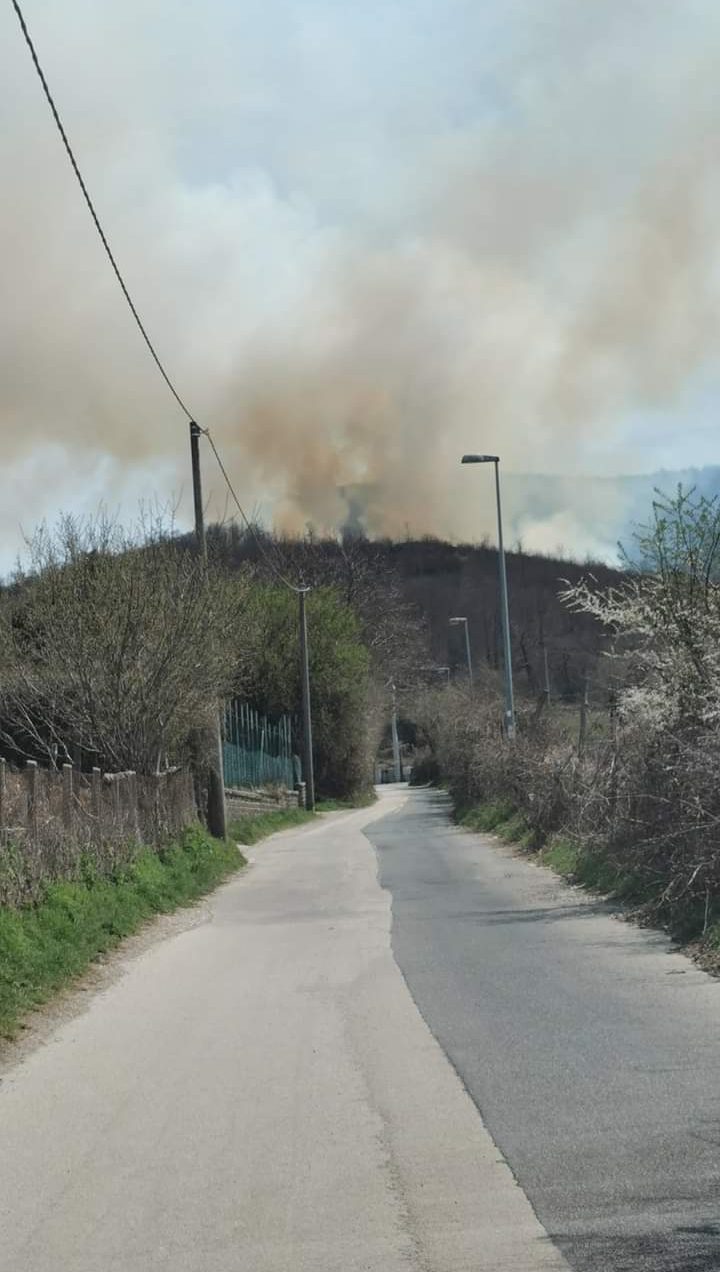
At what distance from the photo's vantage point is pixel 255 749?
44406 millimetres

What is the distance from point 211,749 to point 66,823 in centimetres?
1187

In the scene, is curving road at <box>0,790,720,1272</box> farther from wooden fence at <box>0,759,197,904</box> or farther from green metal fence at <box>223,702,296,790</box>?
green metal fence at <box>223,702,296,790</box>

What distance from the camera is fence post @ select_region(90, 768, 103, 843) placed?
615 inches

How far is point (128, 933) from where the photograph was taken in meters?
14.0

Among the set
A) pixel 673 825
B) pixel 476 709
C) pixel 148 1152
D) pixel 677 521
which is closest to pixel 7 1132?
pixel 148 1152

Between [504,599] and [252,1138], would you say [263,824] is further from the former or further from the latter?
[252,1138]

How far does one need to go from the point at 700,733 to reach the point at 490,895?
14.5 feet

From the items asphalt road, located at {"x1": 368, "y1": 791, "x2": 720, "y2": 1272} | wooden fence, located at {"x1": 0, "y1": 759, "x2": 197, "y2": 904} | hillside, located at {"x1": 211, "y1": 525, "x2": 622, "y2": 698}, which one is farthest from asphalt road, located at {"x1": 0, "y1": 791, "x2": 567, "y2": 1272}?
hillside, located at {"x1": 211, "y1": 525, "x2": 622, "y2": 698}

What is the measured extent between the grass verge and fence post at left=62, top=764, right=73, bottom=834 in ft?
2.02

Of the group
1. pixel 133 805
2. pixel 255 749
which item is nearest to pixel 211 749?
A: pixel 133 805

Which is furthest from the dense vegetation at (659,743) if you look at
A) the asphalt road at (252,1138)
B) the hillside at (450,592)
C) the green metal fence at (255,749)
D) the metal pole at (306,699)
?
the metal pole at (306,699)

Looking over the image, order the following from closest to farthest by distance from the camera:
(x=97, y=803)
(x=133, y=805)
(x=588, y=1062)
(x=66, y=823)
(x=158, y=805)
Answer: (x=588, y=1062), (x=66, y=823), (x=97, y=803), (x=133, y=805), (x=158, y=805)

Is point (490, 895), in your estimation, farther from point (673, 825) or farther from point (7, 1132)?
point (7, 1132)

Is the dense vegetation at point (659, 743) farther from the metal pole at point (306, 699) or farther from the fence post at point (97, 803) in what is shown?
the metal pole at point (306, 699)
